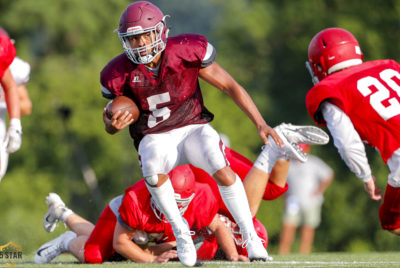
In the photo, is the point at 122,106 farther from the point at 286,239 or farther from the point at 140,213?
the point at 286,239

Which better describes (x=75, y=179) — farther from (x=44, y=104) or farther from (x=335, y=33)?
(x=335, y=33)

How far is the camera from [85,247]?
17.5 feet

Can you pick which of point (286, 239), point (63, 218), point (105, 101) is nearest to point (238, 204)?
point (63, 218)

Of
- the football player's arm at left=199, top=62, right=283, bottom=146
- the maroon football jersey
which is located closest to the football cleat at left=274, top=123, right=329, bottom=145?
the football player's arm at left=199, top=62, right=283, bottom=146

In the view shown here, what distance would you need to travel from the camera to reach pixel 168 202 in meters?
4.45

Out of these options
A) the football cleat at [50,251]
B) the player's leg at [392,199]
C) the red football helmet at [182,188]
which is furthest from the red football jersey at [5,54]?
the player's leg at [392,199]

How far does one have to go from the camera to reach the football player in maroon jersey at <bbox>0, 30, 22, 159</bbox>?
17.8 ft

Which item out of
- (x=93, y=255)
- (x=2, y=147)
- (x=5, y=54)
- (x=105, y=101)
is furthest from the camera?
(x=105, y=101)

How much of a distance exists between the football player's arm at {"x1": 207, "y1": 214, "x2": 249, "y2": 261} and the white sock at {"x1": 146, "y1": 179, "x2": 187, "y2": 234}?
2.30 ft

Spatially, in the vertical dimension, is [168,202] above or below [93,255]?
above

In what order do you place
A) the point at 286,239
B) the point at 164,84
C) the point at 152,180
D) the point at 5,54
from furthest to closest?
the point at 286,239
the point at 5,54
the point at 164,84
the point at 152,180

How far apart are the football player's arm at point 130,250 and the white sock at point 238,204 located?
74 cm

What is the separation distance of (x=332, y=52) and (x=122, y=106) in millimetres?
1556

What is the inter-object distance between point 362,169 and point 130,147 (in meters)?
15.0
